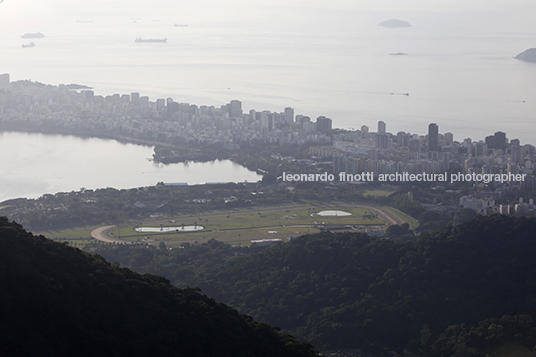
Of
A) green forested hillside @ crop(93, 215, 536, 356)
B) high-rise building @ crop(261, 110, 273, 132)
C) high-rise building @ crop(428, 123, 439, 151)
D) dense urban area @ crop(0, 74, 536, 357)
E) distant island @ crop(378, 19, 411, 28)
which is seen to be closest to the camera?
dense urban area @ crop(0, 74, 536, 357)

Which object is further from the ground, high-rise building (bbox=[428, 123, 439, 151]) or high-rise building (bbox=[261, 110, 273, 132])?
high-rise building (bbox=[261, 110, 273, 132])

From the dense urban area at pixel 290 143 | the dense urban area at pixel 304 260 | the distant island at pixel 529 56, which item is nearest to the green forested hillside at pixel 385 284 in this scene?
the dense urban area at pixel 304 260

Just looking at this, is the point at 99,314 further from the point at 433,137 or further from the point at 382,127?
the point at 382,127

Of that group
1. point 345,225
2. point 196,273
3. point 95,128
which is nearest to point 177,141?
point 95,128

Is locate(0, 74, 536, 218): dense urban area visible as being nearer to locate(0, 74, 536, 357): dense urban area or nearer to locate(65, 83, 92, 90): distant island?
locate(0, 74, 536, 357): dense urban area

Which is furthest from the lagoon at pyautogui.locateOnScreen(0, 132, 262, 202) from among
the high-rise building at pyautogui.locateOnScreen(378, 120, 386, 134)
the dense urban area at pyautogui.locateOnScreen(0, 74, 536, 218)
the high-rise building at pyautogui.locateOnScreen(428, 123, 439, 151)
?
the high-rise building at pyautogui.locateOnScreen(378, 120, 386, 134)

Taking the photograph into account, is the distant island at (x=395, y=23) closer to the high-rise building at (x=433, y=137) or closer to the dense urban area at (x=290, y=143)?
the dense urban area at (x=290, y=143)

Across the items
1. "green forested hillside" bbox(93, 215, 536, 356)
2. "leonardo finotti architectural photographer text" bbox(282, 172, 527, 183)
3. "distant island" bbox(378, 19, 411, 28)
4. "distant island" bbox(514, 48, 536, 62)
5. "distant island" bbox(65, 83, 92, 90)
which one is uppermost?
"distant island" bbox(378, 19, 411, 28)
